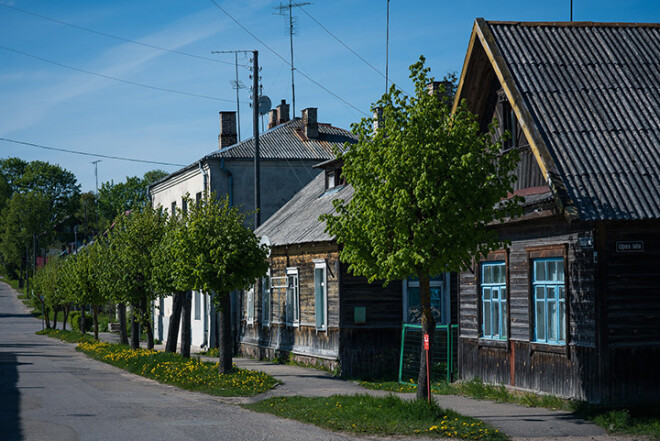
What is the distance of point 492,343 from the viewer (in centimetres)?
1755

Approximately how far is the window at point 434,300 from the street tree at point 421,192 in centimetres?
858

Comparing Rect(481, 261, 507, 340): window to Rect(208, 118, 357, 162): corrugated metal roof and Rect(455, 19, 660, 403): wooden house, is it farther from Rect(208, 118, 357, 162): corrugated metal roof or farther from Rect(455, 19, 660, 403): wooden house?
Rect(208, 118, 357, 162): corrugated metal roof

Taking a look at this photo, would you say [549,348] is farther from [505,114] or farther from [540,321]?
[505,114]

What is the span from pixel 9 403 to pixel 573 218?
11.8 metres

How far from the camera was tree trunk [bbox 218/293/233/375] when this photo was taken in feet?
71.6

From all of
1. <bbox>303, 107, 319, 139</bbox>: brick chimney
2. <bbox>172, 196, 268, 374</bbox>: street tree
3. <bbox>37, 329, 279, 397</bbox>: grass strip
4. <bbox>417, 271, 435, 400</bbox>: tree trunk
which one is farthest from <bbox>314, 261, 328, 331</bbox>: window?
<bbox>303, 107, 319, 139</bbox>: brick chimney

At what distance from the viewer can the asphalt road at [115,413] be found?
1305 centimetres

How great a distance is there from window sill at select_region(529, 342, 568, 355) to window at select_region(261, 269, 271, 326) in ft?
49.8

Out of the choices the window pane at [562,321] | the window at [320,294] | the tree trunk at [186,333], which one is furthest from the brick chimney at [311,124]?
the window pane at [562,321]

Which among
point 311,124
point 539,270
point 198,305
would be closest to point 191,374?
point 539,270

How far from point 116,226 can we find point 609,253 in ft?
77.9

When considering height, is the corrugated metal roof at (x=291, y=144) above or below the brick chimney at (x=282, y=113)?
below

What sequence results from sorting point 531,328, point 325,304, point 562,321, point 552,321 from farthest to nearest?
1. point 325,304
2. point 531,328
3. point 552,321
4. point 562,321

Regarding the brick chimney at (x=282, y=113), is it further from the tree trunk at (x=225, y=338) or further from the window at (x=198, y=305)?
the tree trunk at (x=225, y=338)
